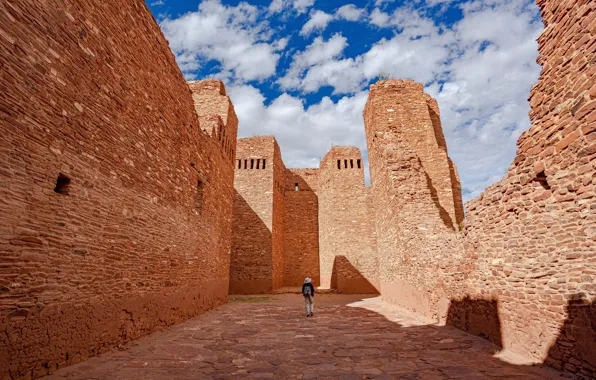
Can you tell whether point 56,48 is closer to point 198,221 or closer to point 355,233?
point 198,221

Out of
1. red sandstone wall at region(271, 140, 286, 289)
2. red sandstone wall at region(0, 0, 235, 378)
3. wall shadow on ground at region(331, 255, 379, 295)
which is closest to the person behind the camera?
red sandstone wall at region(0, 0, 235, 378)

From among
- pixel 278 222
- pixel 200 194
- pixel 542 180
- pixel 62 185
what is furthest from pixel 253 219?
pixel 542 180

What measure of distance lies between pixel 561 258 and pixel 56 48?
784cm

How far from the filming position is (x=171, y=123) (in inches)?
312

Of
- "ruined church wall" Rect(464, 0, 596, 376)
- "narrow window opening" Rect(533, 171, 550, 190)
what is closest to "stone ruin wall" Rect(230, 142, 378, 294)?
"ruined church wall" Rect(464, 0, 596, 376)

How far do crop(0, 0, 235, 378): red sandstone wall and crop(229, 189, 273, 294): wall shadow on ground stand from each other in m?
10.9

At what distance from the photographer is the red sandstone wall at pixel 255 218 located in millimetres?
19156

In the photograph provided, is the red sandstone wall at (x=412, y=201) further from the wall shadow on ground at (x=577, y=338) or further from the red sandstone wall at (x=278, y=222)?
the red sandstone wall at (x=278, y=222)

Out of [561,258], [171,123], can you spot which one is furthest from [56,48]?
[561,258]

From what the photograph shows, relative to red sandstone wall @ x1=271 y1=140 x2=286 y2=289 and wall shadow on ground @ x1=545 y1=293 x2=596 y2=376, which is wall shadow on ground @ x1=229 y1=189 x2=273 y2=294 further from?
wall shadow on ground @ x1=545 y1=293 x2=596 y2=376

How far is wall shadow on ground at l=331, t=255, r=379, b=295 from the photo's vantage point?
18.5 metres

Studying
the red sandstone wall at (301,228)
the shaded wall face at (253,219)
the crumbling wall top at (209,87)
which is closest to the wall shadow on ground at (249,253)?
the shaded wall face at (253,219)

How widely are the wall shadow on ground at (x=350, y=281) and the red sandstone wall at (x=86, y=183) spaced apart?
12185 mm

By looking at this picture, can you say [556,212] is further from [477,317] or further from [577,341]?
[477,317]
